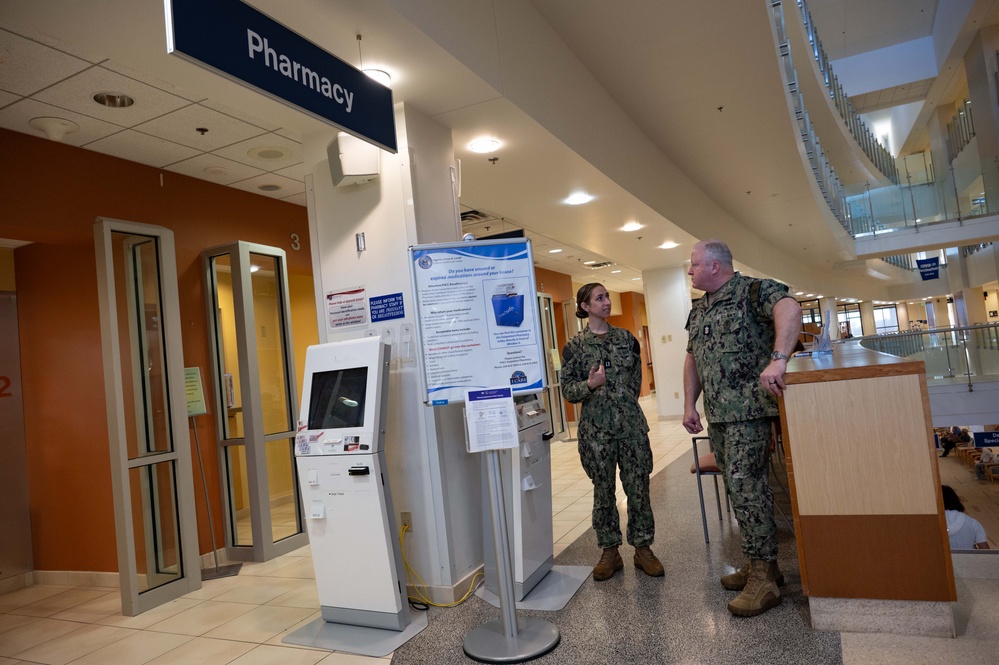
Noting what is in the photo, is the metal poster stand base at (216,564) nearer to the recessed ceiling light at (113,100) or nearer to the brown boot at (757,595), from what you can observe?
the recessed ceiling light at (113,100)

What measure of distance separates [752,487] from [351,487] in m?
1.92

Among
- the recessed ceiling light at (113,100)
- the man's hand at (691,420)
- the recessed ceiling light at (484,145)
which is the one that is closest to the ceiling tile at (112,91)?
the recessed ceiling light at (113,100)

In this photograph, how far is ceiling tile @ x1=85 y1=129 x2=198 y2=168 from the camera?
4.60 meters

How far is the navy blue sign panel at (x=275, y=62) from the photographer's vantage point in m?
1.88

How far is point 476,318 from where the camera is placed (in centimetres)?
295

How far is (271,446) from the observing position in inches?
239

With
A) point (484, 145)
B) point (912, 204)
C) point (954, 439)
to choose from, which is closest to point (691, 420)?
point (484, 145)

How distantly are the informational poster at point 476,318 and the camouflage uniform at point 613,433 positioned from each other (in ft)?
2.31

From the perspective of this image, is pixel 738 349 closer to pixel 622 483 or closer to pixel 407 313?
pixel 622 483

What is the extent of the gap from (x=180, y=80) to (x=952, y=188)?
15075 millimetres

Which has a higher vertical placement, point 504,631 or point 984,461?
point 504,631

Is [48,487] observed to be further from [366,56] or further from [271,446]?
[366,56]

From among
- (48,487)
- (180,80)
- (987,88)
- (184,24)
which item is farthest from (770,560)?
(987,88)

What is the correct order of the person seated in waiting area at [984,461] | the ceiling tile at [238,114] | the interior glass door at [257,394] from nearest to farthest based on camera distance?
the ceiling tile at [238,114] < the interior glass door at [257,394] < the person seated in waiting area at [984,461]
